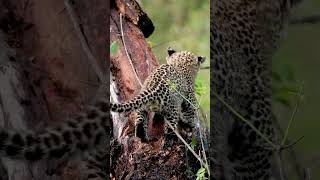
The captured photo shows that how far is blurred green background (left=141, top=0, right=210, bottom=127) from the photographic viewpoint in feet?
4.01

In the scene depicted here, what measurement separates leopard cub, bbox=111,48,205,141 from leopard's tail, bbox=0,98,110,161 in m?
0.05

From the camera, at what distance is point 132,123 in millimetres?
1247

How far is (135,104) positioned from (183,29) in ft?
0.64

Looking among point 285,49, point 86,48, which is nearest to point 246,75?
point 285,49

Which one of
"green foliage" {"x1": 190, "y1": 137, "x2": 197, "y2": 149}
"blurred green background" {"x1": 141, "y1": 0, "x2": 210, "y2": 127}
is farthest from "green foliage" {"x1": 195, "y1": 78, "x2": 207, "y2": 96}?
"green foliage" {"x1": 190, "y1": 137, "x2": 197, "y2": 149}

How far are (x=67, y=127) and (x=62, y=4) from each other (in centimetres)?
26

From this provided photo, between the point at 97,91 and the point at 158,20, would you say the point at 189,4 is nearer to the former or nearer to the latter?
the point at 158,20

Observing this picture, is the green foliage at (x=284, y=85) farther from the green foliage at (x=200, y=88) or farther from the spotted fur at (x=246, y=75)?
the green foliage at (x=200, y=88)

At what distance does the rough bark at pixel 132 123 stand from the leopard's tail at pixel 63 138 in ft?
0.11

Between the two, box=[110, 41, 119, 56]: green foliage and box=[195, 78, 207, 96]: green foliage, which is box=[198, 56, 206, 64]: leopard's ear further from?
box=[110, 41, 119, 56]: green foliage

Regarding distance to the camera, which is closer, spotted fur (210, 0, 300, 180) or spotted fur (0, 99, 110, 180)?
spotted fur (0, 99, 110, 180)

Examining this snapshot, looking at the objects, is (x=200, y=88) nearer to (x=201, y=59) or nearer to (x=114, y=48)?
(x=201, y=59)

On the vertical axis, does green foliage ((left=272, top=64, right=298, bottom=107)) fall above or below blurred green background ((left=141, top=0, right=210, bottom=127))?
below

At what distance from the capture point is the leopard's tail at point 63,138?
1.13 m
